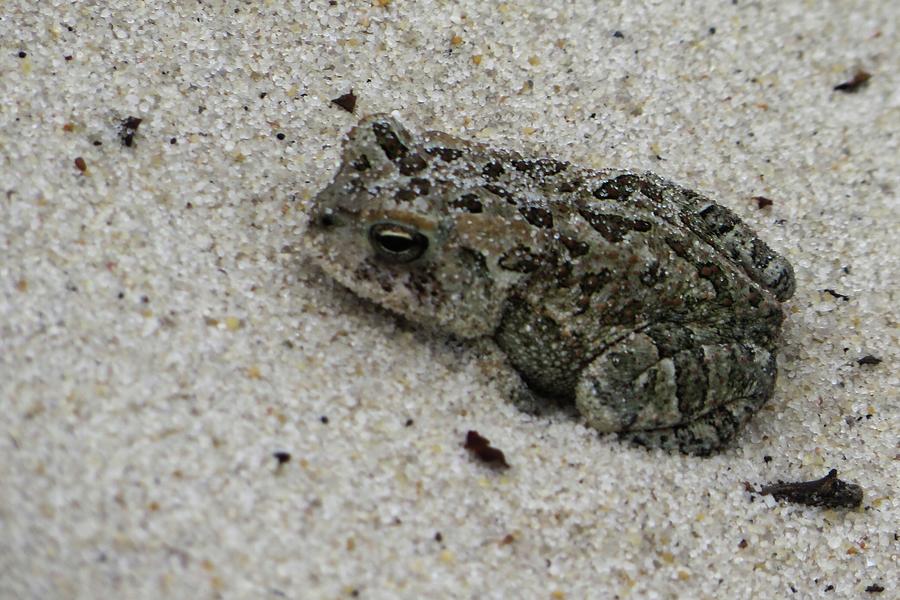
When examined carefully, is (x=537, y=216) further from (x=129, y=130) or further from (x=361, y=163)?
(x=129, y=130)

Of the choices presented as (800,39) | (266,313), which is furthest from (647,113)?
(266,313)

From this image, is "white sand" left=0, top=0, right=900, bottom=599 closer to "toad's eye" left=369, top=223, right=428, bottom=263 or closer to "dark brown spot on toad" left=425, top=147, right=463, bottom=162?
"toad's eye" left=369, top=223, right=428, bottom=263

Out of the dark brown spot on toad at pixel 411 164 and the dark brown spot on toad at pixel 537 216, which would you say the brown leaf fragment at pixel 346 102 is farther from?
the dark brown spot on toad at pixel 537 216

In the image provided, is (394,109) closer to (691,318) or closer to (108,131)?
(108,131)

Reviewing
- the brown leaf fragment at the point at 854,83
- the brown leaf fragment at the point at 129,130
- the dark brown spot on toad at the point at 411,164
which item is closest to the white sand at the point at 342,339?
the brown leaf fragment at the point at 129,130

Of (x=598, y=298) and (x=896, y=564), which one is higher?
(x=598, y=298)

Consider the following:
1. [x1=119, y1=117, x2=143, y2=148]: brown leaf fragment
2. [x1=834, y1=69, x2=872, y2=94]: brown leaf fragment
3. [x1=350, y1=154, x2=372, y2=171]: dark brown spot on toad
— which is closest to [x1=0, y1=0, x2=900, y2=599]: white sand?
[x1=119, y1=117, x2=143, y2=148]: brown leaf fragment
